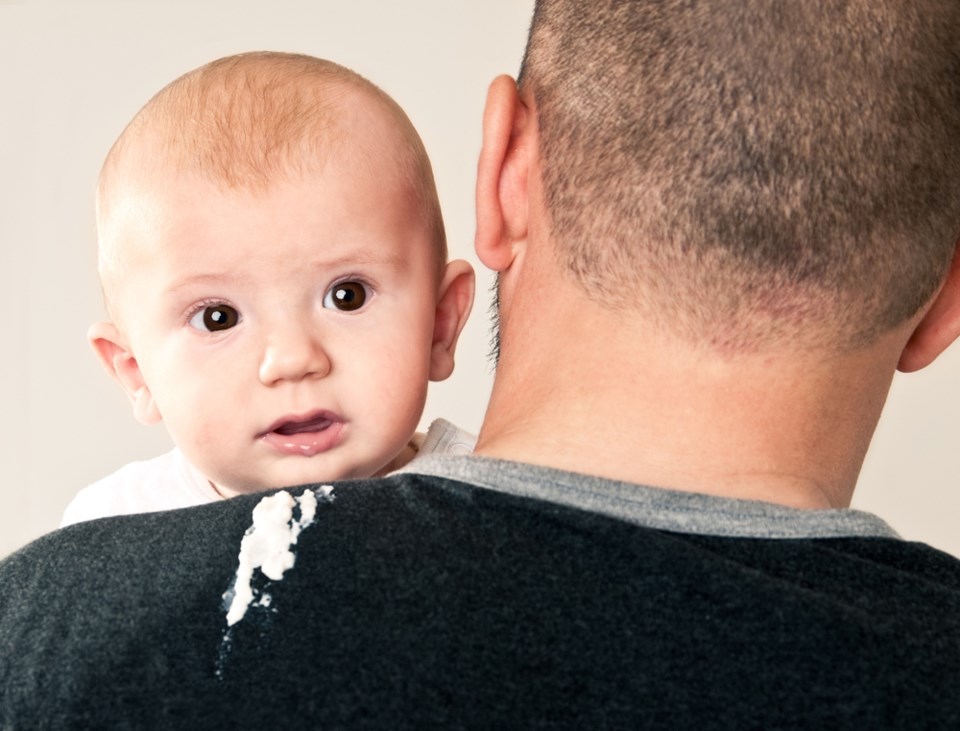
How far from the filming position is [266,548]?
883mm

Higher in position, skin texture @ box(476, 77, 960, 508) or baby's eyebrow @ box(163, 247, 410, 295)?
baby's eyebrow @ box(163, 247, 410, 295)

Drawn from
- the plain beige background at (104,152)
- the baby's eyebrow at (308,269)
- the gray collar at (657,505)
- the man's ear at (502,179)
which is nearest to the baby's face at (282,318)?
the baby's eyebrow at (308,269)

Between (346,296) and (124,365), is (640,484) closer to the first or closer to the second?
(346,296)

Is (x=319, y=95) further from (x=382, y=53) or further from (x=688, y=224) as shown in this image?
(x=382, y=53)

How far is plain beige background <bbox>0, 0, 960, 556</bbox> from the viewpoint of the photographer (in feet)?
11.2

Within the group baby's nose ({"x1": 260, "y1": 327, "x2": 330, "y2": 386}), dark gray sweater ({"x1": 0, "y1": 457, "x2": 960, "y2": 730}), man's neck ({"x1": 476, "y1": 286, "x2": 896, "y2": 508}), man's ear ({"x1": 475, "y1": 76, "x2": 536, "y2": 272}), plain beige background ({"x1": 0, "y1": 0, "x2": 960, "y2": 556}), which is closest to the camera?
dark gray sweater ({"x1": 0, "y1": 457, "x2": 960, "y2": 730})

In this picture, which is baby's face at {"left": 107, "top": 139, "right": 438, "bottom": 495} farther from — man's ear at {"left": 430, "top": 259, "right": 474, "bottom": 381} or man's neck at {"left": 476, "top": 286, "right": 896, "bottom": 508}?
man's neck at {"left": 476, "top": 286, "right": 896, "bottom": 508}

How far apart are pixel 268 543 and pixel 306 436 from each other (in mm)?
475

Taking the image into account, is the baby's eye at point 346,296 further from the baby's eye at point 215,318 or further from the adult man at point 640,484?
the adult man at point 640,484

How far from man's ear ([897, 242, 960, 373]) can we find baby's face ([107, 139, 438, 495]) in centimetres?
48

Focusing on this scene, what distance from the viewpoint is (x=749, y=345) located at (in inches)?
39.7

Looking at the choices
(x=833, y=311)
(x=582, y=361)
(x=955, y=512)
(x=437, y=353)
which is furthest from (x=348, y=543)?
(x=955, y=512)

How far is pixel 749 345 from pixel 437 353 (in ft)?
1.78

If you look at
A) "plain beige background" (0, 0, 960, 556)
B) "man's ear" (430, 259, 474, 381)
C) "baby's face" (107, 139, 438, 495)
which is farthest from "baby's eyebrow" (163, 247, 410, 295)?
"plain beige background" (0, 0, 960, 556)
